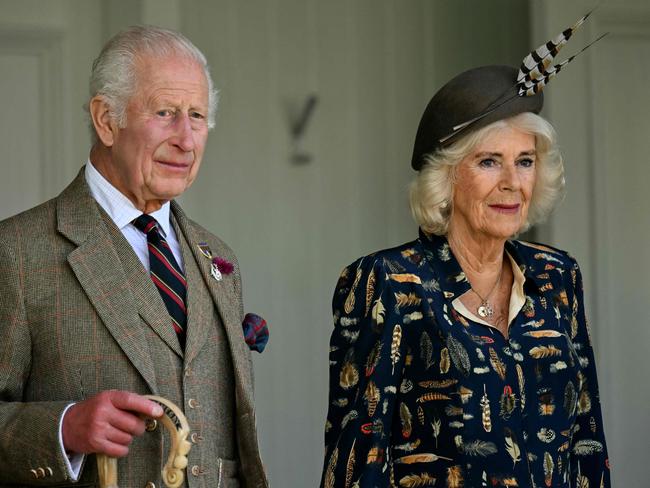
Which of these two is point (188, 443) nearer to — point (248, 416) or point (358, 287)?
point (248, 416)

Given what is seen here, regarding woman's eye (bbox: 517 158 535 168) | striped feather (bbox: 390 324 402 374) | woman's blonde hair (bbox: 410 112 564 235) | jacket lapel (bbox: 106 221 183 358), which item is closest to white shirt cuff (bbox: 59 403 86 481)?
jacket lapel (bbox: 106 221 183 358)

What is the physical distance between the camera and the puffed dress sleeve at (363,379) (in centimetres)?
293

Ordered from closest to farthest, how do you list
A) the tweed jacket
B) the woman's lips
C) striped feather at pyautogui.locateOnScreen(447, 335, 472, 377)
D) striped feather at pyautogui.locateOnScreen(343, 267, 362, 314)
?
1. the tweed jacket
2. striped feather at pyautogui.locateOnScreen(447, 335, 472, 377)
3. striped feather at pyautogui.locateOnScreen(343, 267, 362, 314)
4. the woman's lips

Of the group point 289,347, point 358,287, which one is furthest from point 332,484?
point 289,347

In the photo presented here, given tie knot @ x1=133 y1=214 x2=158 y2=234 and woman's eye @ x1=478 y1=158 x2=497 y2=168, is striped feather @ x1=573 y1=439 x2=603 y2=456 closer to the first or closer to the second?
woman's eye @ x1=478 y1=158 x2=497 y2=168

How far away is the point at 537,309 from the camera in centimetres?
321

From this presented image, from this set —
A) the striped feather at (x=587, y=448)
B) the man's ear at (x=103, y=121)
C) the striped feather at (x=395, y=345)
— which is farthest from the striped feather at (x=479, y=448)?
the man's ear at (x=103, y=121)

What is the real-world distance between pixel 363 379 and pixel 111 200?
73 cm

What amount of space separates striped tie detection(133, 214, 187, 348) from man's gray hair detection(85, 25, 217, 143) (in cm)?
23

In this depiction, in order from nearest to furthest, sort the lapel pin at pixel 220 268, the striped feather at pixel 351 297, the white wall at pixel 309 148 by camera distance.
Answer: the lapel pin at pixel 220 268 → the striped feather at pixel 351 297 → the white wall at pixel 309 148

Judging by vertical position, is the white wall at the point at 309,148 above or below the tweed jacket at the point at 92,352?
above

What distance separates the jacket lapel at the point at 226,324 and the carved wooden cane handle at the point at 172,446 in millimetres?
216

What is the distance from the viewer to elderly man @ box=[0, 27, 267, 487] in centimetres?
247

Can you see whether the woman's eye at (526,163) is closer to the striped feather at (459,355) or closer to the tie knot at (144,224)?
the striped feather at (459,355)
